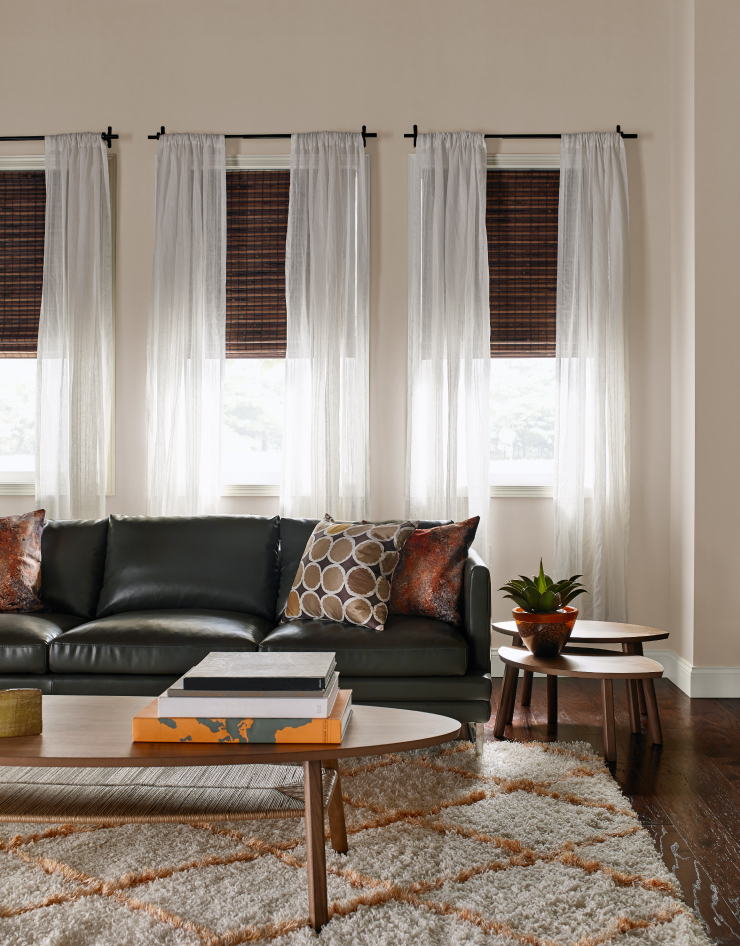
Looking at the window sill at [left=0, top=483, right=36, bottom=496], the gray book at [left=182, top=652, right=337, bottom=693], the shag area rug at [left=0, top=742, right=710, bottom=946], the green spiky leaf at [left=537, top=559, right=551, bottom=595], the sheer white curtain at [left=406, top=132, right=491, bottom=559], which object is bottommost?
the shag area rug at [left=0, top=742, right=710, bottom=946]

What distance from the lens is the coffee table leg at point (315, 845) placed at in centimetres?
163

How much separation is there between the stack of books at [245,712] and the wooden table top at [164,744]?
0.07 ft

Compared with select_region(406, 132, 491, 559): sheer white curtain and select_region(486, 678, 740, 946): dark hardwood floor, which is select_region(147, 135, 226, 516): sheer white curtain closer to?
select_region(406, 132, 491, 559): sheer white curtain

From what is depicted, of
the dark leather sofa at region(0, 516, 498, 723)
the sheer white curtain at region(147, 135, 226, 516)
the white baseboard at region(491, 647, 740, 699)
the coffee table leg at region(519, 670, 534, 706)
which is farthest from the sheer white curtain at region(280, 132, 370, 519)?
the white baseboard at region(491, 647, 740, 699)

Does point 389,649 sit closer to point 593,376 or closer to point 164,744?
point 164,744

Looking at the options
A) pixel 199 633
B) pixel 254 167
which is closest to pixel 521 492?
pixel 199 633

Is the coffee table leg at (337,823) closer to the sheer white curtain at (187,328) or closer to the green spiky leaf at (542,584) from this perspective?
the green spiky leaf at (542,584)

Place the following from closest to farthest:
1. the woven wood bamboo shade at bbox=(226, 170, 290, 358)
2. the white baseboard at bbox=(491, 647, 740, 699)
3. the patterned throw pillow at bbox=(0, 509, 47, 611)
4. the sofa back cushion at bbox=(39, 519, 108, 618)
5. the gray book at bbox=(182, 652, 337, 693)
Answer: the gray book at bbox=(182, 652, 337, 693), the patterned throw pillow at bbox=(0, 509, 47, 611), the sofa back cushion at bbox=(39, 519, 108, 618), the white baseboard at bbox=(491, 647, 740, 699), the woven wood bamboo shade at bbox=(226, 170, 290, 358)

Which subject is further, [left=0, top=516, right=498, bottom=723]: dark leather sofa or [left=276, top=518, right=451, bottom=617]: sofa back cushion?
[left=276, top=518, right=451, bottom=617]: sofa back cushion

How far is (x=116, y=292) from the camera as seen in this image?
4.24 m

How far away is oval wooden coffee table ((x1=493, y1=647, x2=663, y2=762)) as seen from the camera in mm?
2699

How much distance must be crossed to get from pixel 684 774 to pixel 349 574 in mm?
1371

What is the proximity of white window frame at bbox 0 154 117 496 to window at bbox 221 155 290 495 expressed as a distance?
614 mm

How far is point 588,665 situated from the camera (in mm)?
2785
